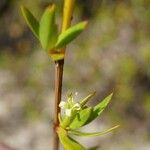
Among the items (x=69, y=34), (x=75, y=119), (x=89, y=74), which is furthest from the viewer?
(x=89, y=74)

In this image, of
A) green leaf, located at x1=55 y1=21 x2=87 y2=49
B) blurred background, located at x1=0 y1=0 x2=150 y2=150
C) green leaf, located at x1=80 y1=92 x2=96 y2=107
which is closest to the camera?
green leaf, located at x1=55 y1=21 x2=87 y2=49

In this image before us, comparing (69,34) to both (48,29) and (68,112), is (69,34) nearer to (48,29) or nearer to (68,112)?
(48,29)

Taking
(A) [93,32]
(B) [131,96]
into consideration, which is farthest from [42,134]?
(A) [93,32]

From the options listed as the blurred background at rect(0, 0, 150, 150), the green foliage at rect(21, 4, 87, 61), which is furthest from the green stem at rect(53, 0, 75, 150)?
the blurred background at rect(0, 0, 150, 150)

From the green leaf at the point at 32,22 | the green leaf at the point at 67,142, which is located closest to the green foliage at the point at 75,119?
the green leaf at the point at 67,142

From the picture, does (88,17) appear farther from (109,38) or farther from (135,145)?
(135,145)

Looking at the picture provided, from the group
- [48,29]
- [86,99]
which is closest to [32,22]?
[48,29]

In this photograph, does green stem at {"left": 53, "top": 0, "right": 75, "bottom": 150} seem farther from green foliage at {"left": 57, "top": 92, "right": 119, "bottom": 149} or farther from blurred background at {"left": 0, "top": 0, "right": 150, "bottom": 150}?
blurred background at {"left": 0, "top": 0, "right": 150, "bottom": 150}

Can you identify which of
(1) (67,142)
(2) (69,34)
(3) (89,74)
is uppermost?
(2) (69,34)
